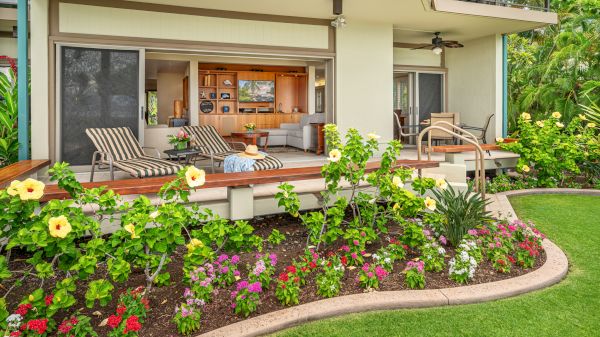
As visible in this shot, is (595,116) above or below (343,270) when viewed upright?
above

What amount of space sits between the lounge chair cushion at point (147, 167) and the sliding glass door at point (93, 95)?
1.68m

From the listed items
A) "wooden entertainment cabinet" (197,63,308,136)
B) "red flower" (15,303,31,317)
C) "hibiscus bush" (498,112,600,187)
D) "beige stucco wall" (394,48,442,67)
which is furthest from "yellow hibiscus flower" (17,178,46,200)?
"wooden entertainment cabinet" (197,63,308,136)

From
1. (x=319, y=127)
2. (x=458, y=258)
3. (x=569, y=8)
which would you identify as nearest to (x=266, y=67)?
(x=319, y=127)

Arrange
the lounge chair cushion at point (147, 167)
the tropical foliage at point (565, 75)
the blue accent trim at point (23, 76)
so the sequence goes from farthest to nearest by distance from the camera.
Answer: the tropical foliage at point (565, 75), the blue accent trim at point (23, 76), the lounge chair cushion at point (147, 167)

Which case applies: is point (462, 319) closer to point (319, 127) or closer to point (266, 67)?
point (319, 127)

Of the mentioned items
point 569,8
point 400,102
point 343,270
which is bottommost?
point 343,270

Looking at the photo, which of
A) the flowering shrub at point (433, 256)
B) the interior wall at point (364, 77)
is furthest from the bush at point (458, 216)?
the interior wall at point (364, 77)

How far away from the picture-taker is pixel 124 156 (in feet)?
20.7

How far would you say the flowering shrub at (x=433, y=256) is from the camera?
3191 mm

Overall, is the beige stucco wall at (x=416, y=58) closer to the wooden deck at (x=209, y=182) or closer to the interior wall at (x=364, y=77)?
the interior wall at (x=364, y=77)

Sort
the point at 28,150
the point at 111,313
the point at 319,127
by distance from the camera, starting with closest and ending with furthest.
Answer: the point at 111,313 → the point at 28,150 → the point at 319,127

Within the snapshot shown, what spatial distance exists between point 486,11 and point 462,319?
7474 mm

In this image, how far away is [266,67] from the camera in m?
15.8

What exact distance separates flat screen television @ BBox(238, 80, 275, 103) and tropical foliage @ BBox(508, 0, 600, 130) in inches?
314
